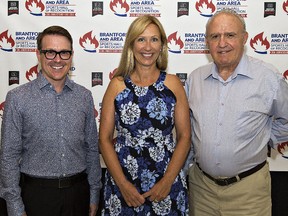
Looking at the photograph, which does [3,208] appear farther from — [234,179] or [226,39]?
[226,39]

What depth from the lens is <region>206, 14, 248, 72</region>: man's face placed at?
6.42 feet

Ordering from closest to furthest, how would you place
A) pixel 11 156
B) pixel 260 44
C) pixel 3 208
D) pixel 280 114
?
pixel 11 156
pixel 280 114
pixel 260 44
pixel 3 208

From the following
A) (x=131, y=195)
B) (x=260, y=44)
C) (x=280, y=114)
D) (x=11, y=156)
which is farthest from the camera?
(x=260, y=44)

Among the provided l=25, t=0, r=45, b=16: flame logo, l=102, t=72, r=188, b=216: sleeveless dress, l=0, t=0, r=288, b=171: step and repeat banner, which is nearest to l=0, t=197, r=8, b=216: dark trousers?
l=0, t=0, r=288, b=171: step and repeat banner

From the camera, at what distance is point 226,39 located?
1959mm

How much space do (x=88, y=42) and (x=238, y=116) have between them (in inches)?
55.7

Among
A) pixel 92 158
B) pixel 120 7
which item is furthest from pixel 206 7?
pixel 92 158

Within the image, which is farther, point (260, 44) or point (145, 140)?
point (260, 44)

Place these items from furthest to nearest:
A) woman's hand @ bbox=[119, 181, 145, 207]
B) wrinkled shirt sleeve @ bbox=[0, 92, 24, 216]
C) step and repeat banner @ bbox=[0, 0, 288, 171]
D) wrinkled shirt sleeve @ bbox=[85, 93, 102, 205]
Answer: step and repeat banner @ bbox=[0, 0, 288, 171]
wrinkled shirt sleeve @ bbox=[85, 93, 102, 205]
woman's hand @ bbox=[119, 181, 145, 207]
wrinkled shirt sleeve @ bbox=[0, 92, 24, 216]

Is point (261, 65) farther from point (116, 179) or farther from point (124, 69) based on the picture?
point (116, 179)

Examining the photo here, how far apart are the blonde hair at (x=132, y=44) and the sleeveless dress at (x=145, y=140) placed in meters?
0.09

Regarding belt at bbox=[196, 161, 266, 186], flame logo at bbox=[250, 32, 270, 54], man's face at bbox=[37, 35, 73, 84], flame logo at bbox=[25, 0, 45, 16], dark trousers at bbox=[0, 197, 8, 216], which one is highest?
flame logo at bbox=[25, 0, 45, 16]

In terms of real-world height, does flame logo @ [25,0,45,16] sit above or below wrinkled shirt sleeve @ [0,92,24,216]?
above

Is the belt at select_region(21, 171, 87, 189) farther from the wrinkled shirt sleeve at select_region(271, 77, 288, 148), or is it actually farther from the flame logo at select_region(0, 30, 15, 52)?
the flame logo at select_region(0, 30, 15, 52)
